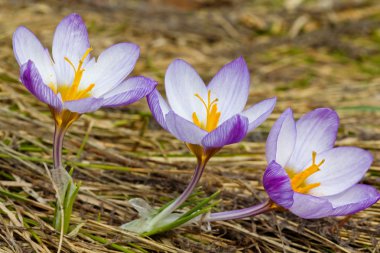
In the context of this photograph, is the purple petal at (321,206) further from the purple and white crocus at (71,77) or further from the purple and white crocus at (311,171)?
the purple and white crocus at (71,77)

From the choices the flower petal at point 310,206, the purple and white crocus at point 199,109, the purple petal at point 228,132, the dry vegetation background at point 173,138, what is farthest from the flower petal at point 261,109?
the dry vegetation background at point 173,138

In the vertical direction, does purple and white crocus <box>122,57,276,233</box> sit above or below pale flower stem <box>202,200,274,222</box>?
above

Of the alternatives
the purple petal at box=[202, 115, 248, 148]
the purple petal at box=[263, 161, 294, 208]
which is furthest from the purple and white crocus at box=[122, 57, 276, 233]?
the purple petal at box=[263, 161, 294, 208]

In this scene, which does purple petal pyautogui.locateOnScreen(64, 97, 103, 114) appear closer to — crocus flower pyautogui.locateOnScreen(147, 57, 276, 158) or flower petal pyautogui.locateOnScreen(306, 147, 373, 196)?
crocus flower pyautogui.locateOnScreen(147, 57, 276, 158)

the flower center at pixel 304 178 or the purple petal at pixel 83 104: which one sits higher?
the purple petal at pixel 83 104

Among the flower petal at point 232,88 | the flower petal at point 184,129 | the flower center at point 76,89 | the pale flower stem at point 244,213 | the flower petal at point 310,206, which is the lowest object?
the pale flower stem at point 244,213

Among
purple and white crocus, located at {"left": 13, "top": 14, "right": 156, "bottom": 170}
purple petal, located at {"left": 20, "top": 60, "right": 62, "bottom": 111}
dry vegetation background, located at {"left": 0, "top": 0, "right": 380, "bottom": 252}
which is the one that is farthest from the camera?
dry vegetation background, located at {"left": 0, "top": 0, "right": 380, "bottom": 252}

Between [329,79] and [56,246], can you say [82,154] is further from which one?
[329,79]

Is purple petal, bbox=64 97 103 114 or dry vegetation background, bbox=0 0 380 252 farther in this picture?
dry vegetation background, bbox=0 0 380 252
